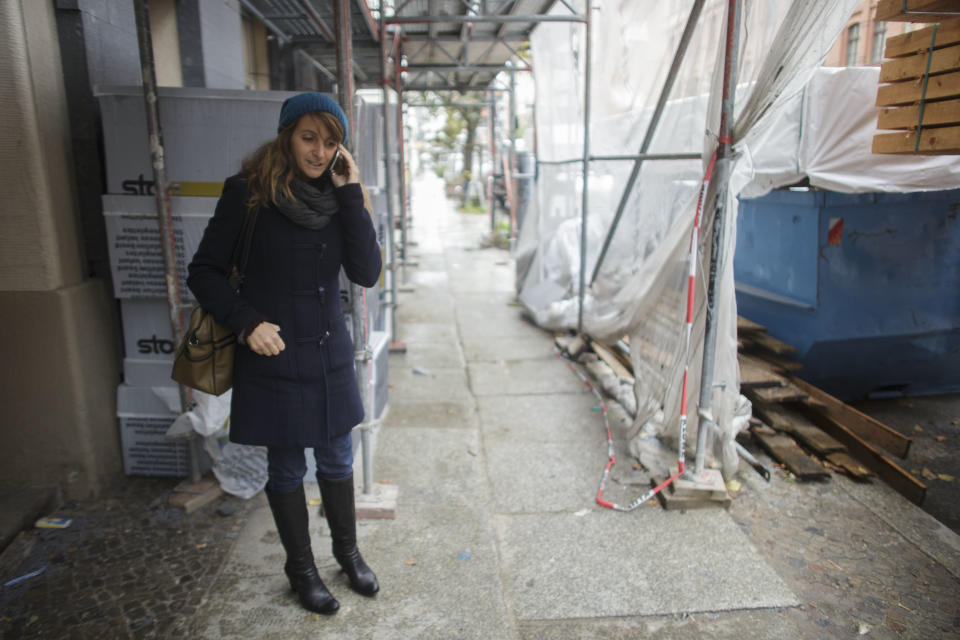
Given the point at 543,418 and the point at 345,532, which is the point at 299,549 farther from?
the point at 543,418

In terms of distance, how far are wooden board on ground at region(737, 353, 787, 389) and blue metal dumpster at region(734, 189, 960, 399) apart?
1.37 ft

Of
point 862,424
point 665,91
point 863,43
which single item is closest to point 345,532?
point 665,91

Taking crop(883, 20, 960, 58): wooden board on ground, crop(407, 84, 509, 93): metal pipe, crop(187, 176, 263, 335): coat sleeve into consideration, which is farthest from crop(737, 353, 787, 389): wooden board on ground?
crop(407, 84, 509, 93): metal pipe

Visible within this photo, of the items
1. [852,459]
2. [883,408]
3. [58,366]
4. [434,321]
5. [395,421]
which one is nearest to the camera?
[58,366]

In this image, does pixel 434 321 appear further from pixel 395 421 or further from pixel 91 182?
pixel 91 182

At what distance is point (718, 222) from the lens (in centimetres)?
333

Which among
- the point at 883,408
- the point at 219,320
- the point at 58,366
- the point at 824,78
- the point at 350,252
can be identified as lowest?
the point at 883,408

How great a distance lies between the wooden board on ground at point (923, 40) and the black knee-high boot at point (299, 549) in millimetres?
3362

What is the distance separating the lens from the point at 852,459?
4.00 m

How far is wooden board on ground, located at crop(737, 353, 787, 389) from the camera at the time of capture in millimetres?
4406

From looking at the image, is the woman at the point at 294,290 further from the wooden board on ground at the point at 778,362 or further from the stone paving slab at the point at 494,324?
the stone paving slab at the point at 494,324

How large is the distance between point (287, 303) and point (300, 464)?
659mm

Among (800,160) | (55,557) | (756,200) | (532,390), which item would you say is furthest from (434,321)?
(55,557)

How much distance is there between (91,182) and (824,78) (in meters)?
4.40
